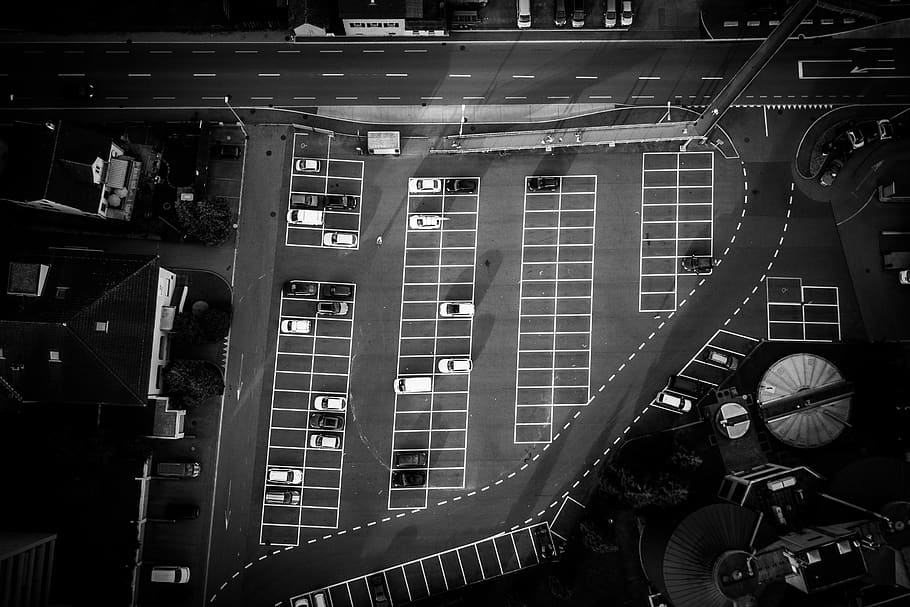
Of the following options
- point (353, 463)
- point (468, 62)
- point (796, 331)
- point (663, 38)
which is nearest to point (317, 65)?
point (468, 62)

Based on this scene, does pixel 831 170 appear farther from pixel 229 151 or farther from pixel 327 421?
pixel 229 151

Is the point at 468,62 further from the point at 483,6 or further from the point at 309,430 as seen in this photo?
the point at 309,430

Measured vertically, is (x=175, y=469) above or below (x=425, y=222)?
below

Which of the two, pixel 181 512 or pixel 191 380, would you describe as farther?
pixel 181 512

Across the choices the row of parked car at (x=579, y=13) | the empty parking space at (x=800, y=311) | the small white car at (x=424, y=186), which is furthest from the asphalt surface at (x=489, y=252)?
the row of parked car at (x=579, y=13)

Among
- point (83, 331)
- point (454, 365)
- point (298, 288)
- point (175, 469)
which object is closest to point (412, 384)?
point (454, 365)

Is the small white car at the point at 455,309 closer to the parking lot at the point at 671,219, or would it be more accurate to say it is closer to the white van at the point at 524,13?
the parking lot at the point at 671,219

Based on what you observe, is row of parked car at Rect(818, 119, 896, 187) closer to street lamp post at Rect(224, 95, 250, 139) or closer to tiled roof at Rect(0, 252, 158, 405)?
street lamp post at Rect(224, 95, 250, 139)
